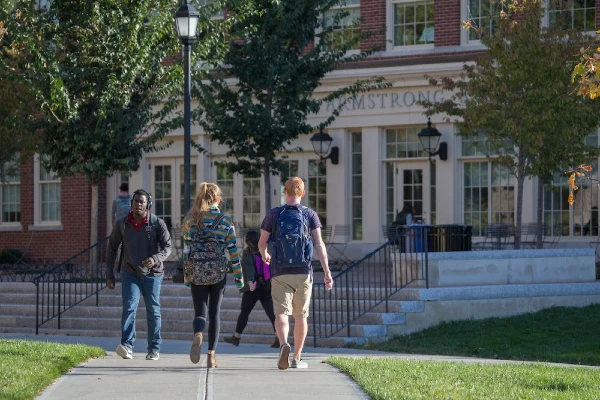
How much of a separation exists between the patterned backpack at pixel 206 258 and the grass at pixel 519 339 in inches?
152

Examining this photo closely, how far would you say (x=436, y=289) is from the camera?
1642 centimetres

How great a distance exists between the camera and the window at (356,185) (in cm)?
2689

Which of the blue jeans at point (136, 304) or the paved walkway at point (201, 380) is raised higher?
the blue jeans at point (136, 304)

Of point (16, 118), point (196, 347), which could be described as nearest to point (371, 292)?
point (196, 347)

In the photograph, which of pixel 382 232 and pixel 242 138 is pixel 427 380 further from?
pixel 382 232

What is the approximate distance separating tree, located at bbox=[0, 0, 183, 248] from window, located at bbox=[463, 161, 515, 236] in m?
7.14

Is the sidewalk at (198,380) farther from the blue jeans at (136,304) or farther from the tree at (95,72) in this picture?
the tree at (95,72)

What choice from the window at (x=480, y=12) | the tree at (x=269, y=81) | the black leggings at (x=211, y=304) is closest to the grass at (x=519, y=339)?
the black leggings at (x=211, y=304)

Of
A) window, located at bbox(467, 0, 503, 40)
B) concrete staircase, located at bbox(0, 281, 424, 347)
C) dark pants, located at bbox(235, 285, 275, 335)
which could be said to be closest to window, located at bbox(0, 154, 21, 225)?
concrete staircase, located at bbox(0, 281, 424, 347)

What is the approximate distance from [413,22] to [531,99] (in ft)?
21.9

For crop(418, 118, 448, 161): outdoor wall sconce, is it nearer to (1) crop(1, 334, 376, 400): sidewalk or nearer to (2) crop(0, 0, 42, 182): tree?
(2) crop(0, 0, 42, 182): tree

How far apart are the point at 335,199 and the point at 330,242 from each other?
1015 mm

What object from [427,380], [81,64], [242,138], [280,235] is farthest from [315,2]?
[427,380]

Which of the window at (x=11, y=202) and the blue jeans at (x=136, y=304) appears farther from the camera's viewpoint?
the window at (x=11, y=202)
